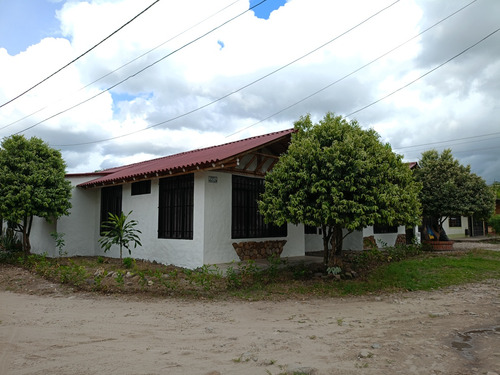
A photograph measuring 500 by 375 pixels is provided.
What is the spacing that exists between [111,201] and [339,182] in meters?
8.87

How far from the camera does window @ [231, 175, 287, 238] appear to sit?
34.5ft

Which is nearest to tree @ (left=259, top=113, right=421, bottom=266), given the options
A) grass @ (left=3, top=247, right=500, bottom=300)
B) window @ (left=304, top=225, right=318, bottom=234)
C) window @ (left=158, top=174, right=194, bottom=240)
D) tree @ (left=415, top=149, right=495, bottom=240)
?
grass @ (left=3, top=247, right=500, bottom=300)

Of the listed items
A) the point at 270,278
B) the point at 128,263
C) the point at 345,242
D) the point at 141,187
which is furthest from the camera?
the point at 345,242

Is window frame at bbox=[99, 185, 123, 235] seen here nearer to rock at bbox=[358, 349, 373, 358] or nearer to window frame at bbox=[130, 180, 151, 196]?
window frame at bbox=[130, 180, 151, 196]

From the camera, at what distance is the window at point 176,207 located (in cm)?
1016

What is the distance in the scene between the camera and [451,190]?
46.8ft

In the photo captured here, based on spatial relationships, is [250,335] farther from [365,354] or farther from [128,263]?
[128,263]

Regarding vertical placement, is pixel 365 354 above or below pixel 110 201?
below

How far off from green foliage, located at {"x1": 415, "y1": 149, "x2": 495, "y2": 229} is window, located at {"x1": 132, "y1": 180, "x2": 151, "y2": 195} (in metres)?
10.4

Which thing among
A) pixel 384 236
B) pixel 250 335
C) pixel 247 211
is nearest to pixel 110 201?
pixel 247 211

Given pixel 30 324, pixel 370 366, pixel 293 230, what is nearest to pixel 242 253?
pixel 293 230

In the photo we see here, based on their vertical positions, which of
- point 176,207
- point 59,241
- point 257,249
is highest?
point 176,207

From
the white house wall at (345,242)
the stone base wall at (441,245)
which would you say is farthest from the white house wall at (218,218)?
the stone base wall at (441,245)

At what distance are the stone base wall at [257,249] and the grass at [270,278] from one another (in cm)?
113
